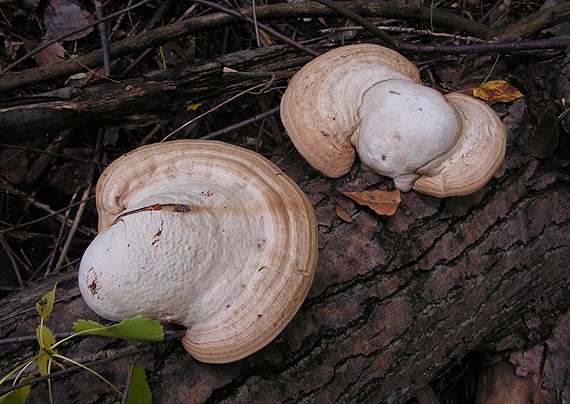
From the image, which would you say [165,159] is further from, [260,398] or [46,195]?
[46,195]

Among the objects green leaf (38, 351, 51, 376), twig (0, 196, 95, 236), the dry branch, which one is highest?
the dry branch

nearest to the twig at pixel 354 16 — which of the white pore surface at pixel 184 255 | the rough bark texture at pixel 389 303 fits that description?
the rough bark texture at pixel 389 303

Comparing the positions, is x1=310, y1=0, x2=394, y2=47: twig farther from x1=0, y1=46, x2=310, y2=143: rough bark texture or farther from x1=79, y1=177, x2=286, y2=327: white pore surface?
x1=79, y1=177, x2=286, y2=327: white pore surface

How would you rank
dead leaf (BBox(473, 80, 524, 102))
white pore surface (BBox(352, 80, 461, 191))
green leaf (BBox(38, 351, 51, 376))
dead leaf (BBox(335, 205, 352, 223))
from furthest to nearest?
dead leaf (BBox(473, 80, 524, 102)) → dead leaf (BBox(335, 205, 352, 223)) → white pore surface (BBox(352, 80, 461, 191)) → green leaf (BBox(38, 351, 51, 376))

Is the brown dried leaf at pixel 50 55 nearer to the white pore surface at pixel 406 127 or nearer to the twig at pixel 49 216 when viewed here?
the twig at pixel 49 216

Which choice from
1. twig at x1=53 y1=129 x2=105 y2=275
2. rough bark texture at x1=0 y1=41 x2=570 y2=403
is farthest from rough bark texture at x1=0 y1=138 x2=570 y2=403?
twig at x1=53 y1=129 x2=105 y2=275

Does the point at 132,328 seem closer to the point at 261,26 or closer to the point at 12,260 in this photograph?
the point at 12,260

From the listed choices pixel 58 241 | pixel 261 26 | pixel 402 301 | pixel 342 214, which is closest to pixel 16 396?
pixel 58 241
